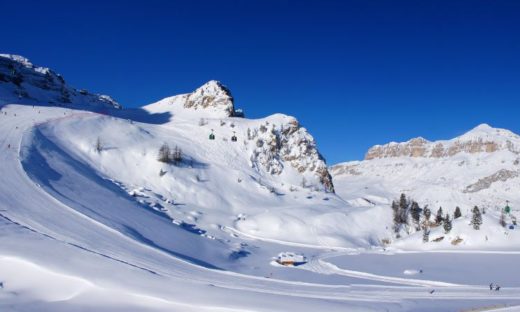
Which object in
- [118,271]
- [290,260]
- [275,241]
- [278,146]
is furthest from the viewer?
[278,146]

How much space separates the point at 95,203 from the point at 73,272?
1898cm

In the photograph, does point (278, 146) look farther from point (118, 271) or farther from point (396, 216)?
point (118, 271)

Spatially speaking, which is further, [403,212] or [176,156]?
[176,156]

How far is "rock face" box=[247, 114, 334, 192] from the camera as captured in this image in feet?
232

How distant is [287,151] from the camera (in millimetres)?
74938

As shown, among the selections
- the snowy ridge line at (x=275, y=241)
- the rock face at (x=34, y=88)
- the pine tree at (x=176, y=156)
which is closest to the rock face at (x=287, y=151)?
the pine tree at (x=176, y=156)

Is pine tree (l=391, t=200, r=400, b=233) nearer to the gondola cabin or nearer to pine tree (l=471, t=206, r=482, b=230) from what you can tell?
pine tree (l=471, t=206, r=482, b=230)

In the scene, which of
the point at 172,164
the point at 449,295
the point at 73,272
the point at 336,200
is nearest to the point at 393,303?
the point at 449,295

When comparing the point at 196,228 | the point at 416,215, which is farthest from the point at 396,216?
the point at 196,228

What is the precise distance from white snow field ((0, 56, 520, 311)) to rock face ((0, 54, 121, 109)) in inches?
20.5

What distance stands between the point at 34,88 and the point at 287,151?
1973 inches

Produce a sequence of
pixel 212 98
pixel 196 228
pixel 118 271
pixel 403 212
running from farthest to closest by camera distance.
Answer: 1. pixel 212 98
2. pixel 403 212
3. pixel 196 228
4. pixel 118 271

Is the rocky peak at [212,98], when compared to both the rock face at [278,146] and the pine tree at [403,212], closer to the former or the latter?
the rock face at [278,146]

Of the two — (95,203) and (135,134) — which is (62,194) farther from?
(135,134)
